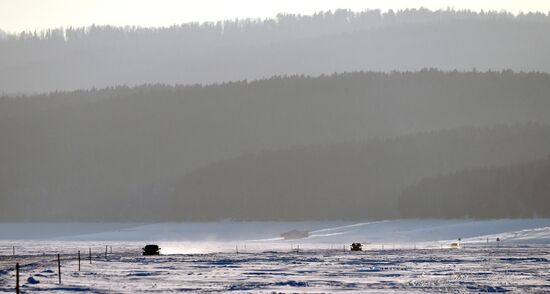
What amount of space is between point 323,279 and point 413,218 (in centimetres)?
12955

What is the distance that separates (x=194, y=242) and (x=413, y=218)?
4527 centimetres

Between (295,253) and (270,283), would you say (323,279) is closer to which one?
(270,283)

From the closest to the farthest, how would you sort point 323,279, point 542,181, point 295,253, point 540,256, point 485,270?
1. point 323,279
2. point 485,270
3. point 540,256
4. point 295,253
5. point 542,181

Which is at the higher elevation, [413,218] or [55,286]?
[413,218]

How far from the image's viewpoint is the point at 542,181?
197000mm

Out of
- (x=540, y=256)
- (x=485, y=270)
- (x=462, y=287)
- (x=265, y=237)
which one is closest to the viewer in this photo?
(x=462, y=287)

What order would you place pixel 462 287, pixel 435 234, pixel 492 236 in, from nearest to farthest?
pixel 462 287
pixel 492 236
pixel 435 234

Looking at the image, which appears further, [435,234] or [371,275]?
[435,234]

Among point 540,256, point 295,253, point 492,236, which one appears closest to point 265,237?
point 492,236

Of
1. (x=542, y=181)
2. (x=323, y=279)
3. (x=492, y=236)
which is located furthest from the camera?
(x=542, y=181)

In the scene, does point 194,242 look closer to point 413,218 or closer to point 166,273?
point 413,218

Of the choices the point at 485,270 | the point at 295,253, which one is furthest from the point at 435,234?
the point at 485,270

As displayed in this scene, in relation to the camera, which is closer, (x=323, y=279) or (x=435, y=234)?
(x=323, y=279)

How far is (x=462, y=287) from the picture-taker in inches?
2549
